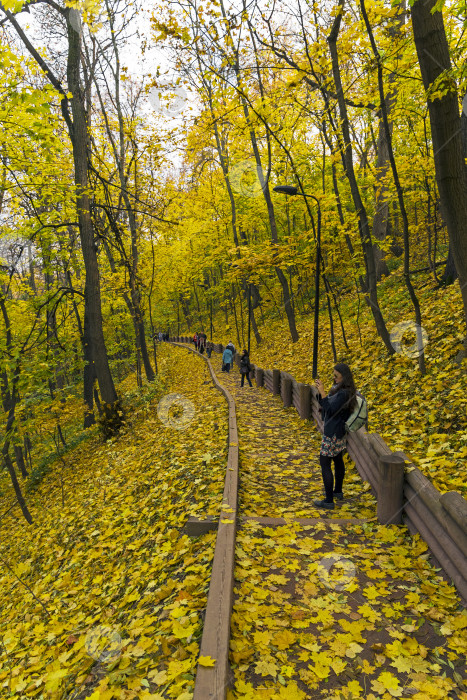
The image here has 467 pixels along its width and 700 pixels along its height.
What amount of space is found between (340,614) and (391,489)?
4.83 ft

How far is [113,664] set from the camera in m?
2.83

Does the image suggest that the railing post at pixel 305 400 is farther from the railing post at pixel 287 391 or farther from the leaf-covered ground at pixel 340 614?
the leaf-covered ground at pixel 340 614

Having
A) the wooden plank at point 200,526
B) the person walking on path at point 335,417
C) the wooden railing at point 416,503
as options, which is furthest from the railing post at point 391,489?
the wooden plank at point 200,526

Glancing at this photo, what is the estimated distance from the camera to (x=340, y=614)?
2932 mm

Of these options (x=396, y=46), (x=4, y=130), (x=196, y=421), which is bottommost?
(x=196, y=421)

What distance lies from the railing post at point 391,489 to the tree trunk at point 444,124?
8.05 feet

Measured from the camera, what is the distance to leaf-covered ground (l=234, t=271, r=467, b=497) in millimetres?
4945

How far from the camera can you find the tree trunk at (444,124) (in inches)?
170

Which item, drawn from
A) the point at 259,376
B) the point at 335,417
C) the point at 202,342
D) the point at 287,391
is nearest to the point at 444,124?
the point at 335,417

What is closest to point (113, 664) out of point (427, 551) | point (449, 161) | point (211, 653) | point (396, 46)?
point (211, 653)

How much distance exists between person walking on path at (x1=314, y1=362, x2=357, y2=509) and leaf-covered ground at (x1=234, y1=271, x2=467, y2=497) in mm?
1044

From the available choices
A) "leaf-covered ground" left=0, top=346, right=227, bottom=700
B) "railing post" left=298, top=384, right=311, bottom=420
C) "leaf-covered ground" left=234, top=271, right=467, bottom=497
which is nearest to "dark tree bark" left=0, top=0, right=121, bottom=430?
"leaf-covered ground" left=0, top=346, right=227, bottom=700

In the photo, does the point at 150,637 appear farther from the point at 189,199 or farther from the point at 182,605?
the point at 189,199

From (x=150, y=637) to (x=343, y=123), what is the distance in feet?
35.3
